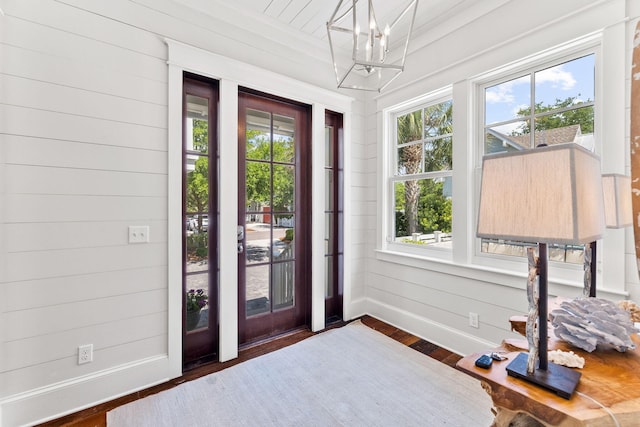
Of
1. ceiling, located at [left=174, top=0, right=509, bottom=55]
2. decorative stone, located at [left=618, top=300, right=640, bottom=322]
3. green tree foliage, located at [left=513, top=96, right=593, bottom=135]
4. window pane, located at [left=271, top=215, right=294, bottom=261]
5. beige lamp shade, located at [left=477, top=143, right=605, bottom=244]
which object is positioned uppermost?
ceiling, located at [left=174, top=0, right=509, bottom=55]

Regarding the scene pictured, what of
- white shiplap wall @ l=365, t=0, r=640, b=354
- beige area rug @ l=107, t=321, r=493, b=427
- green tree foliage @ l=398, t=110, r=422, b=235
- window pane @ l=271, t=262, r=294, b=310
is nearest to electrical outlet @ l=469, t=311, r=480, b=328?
white shiplap wall @ l=365, t=0, r=640, b=354

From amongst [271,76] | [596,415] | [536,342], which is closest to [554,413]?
[596,415]

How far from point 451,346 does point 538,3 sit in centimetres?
265

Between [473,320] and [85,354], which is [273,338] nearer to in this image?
[85,354]

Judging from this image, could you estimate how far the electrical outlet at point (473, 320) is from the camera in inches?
93.0

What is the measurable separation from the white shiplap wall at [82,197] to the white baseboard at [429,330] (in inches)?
81.0

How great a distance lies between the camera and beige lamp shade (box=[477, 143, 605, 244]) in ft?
2.45

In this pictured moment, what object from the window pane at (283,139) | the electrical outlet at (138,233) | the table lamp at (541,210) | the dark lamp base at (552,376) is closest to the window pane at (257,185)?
the window pane at (283,139)

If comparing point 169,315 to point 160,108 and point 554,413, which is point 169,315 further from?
point 554,413

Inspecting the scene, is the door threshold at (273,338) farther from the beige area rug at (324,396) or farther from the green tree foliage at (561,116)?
the green tree foliage at (561,116)

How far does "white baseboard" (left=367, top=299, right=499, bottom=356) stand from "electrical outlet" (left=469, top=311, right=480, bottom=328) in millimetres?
98

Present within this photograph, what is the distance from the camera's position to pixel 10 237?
1.67m

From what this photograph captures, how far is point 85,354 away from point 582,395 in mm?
2480

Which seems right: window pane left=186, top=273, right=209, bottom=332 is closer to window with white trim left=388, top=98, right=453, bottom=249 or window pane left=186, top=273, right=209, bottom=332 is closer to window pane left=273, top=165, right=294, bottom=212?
window pane left=273, top=165, right=294, bottom=212
